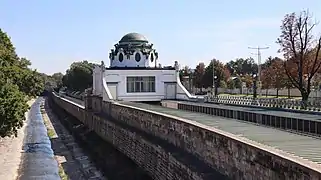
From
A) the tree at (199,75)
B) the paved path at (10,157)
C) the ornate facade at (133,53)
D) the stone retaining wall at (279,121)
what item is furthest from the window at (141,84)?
the tree at (199,75)

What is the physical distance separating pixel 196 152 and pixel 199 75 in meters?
85.6

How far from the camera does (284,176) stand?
36.3 ft

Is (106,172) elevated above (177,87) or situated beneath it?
situated beneath

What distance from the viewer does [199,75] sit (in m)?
103

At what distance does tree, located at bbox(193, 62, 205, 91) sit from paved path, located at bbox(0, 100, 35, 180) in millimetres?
52140

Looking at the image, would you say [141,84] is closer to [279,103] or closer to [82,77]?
[279,103]

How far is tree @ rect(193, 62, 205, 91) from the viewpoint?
98450 millimetres

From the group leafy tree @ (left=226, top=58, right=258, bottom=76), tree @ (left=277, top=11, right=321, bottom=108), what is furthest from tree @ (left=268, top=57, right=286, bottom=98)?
leafy tree @ (left=226, top=58, right=258, bottom=76)

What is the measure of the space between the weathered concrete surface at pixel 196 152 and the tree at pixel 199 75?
206 ft

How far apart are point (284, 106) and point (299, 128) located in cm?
1160

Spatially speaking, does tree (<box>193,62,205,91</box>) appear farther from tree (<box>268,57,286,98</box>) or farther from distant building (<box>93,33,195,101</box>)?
distant building (<box>93,33,195,101</box>)

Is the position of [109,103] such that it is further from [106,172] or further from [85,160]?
[106,172]

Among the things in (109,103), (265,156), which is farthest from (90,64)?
(265,156)

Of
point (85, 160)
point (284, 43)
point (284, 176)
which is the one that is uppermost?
point (284, 43)
